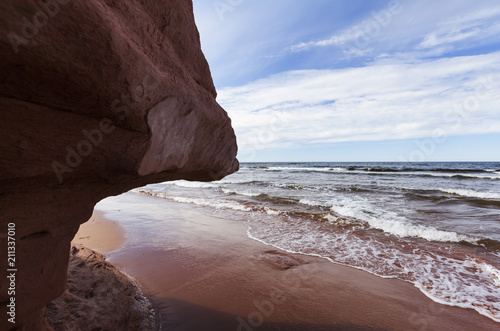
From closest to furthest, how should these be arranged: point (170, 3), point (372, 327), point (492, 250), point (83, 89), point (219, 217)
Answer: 1. point (83, 89)
2. point (170, 3)
3. point (372, 327)
4. point (492, 250)
5. point (219, 217)

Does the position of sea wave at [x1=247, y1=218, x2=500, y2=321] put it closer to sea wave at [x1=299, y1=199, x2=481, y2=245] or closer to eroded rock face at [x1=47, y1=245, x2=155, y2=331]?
sea wave at [x1=299, y1=199, x2=481, y2=245]

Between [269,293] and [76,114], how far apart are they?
3828 millimetres

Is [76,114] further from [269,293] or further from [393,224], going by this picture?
[393,224]

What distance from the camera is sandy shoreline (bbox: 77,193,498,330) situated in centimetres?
343

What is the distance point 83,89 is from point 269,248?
18.3ft

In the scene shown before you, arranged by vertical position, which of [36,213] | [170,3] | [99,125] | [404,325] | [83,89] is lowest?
[404,325]

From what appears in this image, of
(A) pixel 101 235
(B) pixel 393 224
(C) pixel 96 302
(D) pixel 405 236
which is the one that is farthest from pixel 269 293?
(B) pixel 393 224

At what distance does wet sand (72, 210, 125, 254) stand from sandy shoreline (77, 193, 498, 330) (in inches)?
10.9

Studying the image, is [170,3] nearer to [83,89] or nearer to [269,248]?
[83,89]

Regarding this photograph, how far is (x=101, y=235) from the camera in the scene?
707cm

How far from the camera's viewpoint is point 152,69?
1885 millimetres

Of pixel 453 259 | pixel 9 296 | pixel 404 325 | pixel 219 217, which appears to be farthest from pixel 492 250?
pixel 9 296

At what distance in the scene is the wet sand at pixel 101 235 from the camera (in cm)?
623

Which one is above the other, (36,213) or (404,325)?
(36,213)
